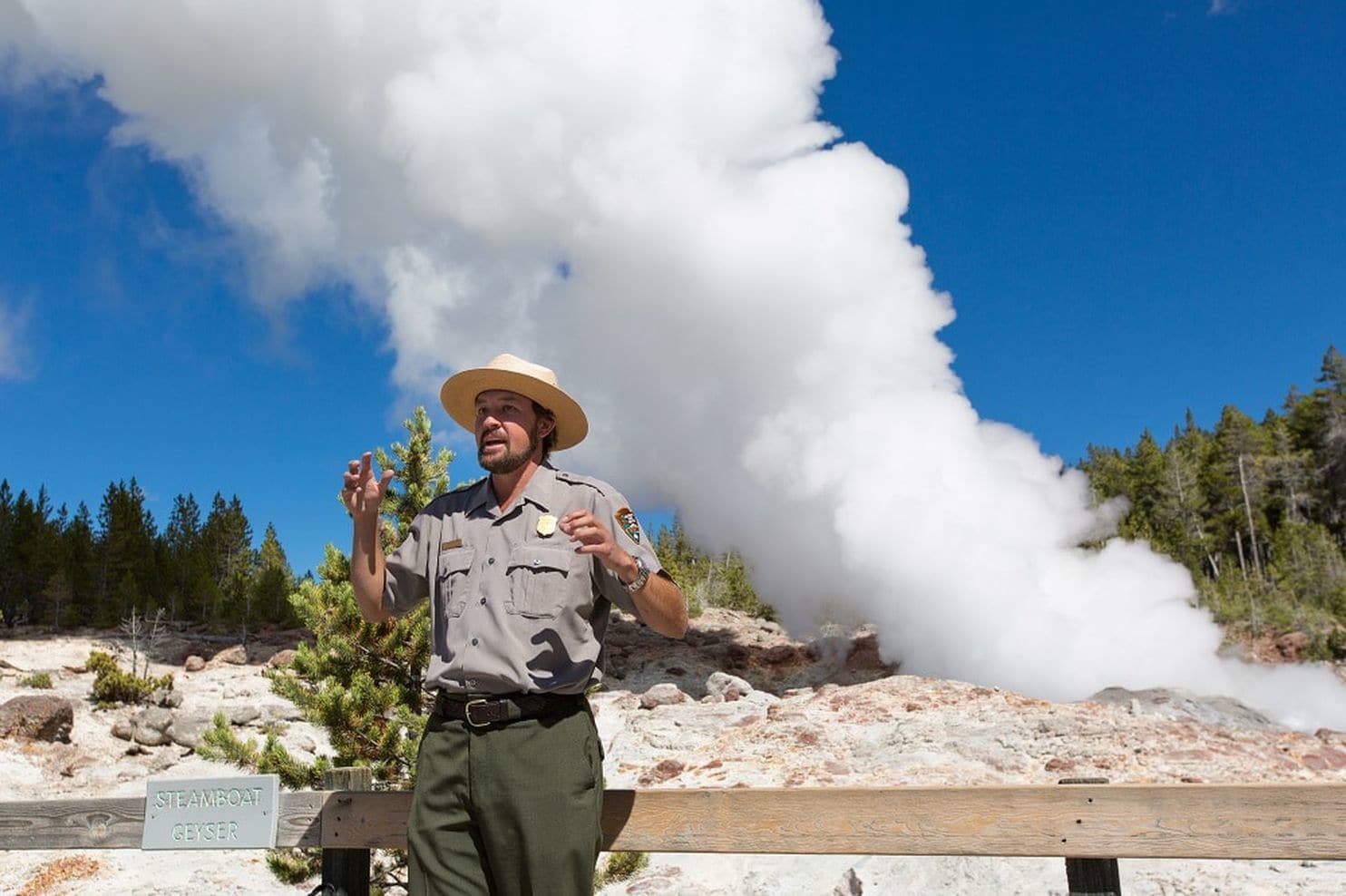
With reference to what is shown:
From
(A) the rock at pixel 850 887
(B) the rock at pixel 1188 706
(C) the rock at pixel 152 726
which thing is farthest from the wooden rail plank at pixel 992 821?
(C) the rock at pixel 152 726

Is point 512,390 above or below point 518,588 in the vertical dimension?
above

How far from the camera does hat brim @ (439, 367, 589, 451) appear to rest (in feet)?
8.22

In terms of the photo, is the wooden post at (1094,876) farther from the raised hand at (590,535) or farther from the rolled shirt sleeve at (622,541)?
the raised hand at (590,535)

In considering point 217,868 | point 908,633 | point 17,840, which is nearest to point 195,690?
point 217,868

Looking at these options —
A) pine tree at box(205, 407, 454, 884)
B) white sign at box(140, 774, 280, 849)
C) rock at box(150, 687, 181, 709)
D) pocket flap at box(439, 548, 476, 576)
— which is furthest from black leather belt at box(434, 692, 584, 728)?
rock at box(150, 687, 181, 709)

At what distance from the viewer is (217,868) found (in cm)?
802

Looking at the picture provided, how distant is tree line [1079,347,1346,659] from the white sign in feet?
121

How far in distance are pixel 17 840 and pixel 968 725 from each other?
954 cm

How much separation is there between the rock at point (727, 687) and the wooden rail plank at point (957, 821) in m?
12.1

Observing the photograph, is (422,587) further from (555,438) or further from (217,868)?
(217,868)

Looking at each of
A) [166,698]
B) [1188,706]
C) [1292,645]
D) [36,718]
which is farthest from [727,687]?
[1292,645]

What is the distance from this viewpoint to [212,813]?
2.70m

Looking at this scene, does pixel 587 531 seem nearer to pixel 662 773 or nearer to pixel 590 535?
pixel 590 535

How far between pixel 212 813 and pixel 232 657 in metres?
19.1
